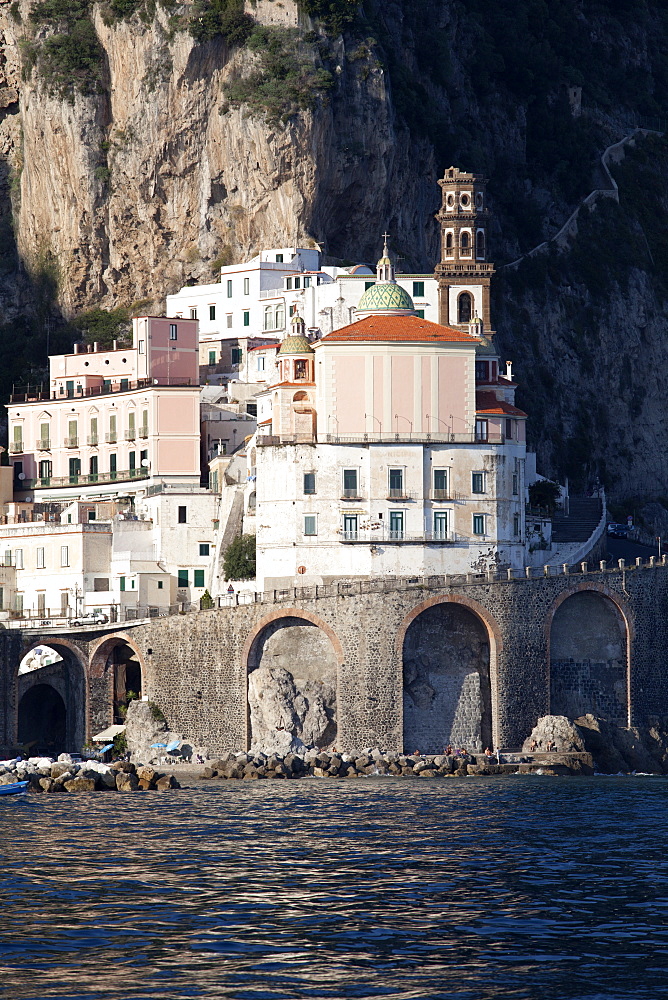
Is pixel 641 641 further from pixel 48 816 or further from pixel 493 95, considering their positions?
pixel 493 95

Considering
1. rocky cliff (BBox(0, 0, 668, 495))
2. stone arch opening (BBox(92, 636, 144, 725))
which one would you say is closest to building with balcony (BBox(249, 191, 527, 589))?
stone arch opening (BBox(92, 636, 144, 725))

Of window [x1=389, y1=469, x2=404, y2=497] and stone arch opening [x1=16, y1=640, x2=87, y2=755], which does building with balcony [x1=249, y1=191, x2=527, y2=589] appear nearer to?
window [x1=389, y1=469, x2=404, y2=497]

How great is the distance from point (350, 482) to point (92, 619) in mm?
12740

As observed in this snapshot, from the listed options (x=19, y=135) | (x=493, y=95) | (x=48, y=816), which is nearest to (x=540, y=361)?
(x=493, y=95)

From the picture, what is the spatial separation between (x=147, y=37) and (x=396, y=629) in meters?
45.2

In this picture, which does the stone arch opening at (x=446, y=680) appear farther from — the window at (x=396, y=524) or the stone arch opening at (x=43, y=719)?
the stone arch opening at (x=43, y=719)

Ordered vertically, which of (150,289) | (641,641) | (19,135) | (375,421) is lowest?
(641,641)

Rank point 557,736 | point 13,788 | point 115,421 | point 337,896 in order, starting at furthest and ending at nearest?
point 115,421 → point 557,736 → point 13,788 → point 337,896

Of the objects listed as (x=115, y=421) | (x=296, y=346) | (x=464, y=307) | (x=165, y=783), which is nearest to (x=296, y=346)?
(x=296, y=346)

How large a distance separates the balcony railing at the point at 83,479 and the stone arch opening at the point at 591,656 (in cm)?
2390

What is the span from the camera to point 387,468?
3044 inches

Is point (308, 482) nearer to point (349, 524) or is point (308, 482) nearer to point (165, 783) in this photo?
point (349, 524)

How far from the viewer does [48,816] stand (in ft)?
195

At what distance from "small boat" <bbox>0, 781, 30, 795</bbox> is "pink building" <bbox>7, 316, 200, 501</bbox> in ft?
80.0
